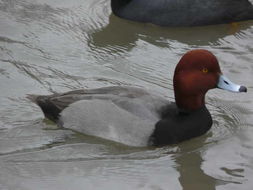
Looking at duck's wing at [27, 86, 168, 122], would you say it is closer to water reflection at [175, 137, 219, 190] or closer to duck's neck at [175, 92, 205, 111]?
duck's neck at [175, 92, 205, 111]

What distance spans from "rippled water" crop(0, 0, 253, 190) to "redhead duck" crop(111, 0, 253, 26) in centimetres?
11

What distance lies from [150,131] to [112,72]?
5.54ft

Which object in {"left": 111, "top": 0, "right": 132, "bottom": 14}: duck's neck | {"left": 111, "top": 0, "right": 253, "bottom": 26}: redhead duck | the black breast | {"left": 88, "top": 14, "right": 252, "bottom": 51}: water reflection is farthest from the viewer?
{"left": 111, "top": 0, "right": 132, "bottom": 14}: duck's neck

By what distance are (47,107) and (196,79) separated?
1390mm

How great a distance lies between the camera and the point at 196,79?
21.4 ft

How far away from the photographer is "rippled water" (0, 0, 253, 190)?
606 centimetres

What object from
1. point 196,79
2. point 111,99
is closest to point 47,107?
point 111,99

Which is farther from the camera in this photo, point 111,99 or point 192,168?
point 111,99

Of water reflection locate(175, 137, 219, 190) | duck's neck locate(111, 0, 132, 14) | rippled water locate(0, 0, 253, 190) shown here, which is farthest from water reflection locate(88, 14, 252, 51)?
water reflection locate(175, 137, 219, 190)

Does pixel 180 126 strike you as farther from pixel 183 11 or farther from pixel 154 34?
pixel 183 11

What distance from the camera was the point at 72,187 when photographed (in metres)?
5.83

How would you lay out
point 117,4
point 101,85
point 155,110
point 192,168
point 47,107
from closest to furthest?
1. point 192,168
2. point 155,110
3. point 47,107
4. point 101,85
5. point 117,4

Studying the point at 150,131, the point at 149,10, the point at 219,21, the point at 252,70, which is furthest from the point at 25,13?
the point at 150,131

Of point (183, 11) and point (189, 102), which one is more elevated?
point (183, 11)
